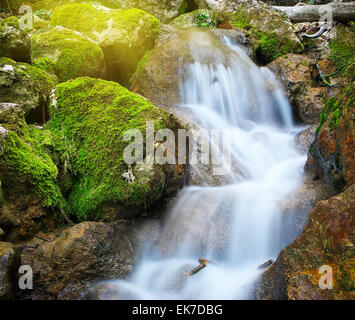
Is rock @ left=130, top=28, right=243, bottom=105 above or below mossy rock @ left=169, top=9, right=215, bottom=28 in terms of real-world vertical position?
below

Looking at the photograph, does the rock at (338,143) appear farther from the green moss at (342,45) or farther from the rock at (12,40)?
the green moss at (342,45)

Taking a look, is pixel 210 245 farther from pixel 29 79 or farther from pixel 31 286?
pixel 29 79

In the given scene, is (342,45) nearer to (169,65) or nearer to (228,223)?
(169,65)

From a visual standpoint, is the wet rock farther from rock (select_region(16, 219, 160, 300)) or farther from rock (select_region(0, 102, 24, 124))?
rock (select_region(0, 102, 24, 124))

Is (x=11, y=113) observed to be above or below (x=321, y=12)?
below

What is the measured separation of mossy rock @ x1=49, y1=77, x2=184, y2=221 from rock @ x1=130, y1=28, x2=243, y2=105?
2.84 meters

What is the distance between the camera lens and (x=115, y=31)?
677cm

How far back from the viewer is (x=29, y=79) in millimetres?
3738

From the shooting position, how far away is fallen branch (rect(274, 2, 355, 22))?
9.28m

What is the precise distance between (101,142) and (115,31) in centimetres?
431

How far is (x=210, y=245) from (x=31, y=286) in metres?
1.95

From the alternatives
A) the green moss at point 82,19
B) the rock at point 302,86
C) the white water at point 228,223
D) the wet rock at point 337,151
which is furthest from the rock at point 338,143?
the green moss at point 82,19

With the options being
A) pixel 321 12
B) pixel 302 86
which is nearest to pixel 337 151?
pixel 302 86

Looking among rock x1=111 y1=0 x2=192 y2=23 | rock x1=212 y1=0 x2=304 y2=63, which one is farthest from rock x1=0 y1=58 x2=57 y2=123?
rock x1=111 y1=0 x2=192 y2=23
